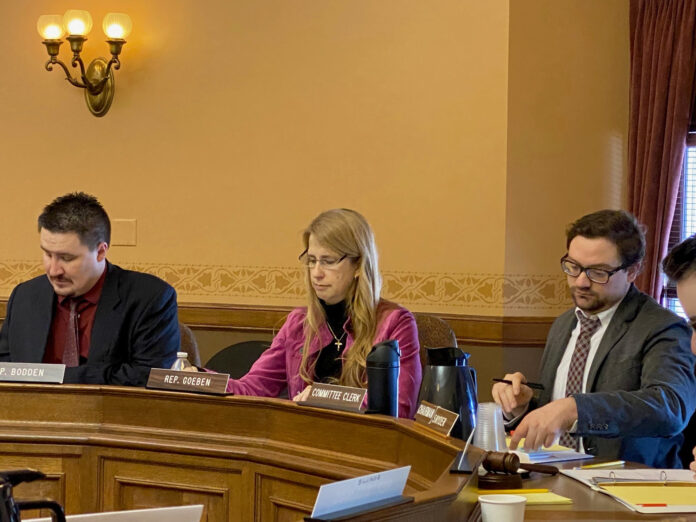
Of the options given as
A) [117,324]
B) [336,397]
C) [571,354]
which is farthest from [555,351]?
[117,324]

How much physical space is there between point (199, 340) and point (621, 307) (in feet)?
8.94

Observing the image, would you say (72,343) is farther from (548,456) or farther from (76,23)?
(76,23)

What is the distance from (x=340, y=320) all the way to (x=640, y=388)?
3.19 feet

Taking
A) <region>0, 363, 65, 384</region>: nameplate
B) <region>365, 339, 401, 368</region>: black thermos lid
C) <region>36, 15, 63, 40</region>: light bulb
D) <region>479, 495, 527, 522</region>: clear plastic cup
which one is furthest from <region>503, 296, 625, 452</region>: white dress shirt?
<region>36, 15, 63, 40</region>: light bulb

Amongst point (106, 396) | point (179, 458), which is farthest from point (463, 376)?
point (106, 396)

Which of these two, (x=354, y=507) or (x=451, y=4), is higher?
(x=451, y=4)

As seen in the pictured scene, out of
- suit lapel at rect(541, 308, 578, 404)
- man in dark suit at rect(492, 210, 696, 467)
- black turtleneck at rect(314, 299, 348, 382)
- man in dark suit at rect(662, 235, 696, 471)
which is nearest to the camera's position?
man in dark suit at rect(662, 235, 696, 471)

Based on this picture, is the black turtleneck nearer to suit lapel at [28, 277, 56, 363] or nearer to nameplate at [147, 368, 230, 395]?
nameplate at [147, 368, 230, 395]

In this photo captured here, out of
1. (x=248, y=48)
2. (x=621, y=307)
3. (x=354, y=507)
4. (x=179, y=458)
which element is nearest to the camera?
(x=354, y=507)

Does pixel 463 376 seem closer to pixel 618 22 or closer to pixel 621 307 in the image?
pixel 621 307

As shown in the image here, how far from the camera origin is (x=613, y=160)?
480 cm

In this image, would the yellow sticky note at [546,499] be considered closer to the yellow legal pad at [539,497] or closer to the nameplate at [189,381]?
the yellow legal pad at [539,497]

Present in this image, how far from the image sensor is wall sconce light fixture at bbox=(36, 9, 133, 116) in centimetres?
521

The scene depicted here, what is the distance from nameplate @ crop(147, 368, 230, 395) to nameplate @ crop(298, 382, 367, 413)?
0.27 meters
